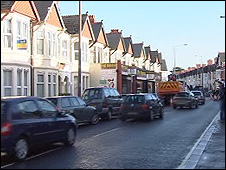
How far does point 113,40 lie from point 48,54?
65.9ft

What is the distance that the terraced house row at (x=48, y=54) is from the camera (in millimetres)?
22516

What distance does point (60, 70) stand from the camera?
30.3 m

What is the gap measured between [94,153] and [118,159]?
1116 mm

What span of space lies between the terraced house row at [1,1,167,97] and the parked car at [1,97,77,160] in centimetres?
560

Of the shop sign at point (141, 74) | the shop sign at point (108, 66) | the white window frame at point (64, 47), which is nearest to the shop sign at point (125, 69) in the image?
the shop sign at point (108, 66)

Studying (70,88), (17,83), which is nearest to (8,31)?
(17,83)

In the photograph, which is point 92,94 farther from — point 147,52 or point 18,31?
point 147,52

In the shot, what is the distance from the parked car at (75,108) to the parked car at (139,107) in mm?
2745

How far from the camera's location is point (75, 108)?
1695 centimetres

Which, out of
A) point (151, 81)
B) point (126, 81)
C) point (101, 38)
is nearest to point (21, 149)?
point (101, 38)

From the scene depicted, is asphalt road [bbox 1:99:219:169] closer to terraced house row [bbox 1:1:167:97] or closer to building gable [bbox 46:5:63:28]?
terraced house row [bbox 1:1:167:97]

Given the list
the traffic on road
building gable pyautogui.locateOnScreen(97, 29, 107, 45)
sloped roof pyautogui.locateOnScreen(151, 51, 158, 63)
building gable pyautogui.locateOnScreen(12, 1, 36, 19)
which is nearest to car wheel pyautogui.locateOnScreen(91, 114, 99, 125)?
the traffic on road

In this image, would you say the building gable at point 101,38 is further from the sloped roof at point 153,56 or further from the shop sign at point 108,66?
the sloped roof at point 153,56

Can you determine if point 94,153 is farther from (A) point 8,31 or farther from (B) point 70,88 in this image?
(B) point 70,88
